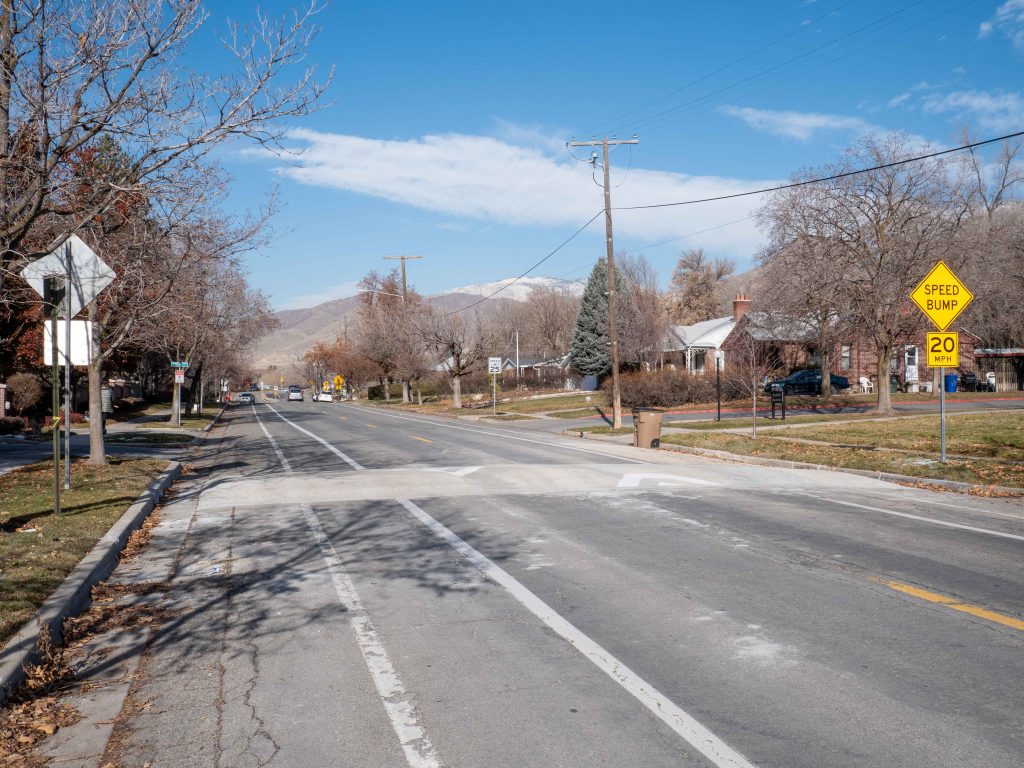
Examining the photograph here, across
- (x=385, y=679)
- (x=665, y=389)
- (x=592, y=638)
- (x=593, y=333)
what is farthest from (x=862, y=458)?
(x=593, y=333)

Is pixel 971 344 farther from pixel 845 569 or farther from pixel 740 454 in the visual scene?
pixel 845 569

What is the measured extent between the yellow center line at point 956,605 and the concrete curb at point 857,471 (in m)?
7.10

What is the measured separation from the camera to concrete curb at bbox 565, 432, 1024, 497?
44.3 ft

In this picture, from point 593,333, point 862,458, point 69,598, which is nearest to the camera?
point 69,598

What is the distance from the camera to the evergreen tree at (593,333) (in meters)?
64.2

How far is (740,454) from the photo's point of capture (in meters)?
20.3

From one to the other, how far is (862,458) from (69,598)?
15.5 m

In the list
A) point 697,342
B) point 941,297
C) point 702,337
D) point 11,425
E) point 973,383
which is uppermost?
point 702,337

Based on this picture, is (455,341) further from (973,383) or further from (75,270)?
(75,270)

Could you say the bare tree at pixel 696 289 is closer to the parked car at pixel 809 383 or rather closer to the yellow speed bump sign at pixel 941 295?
the parked car at pixel 809 383

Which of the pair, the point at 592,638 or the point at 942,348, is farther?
the point at 942,348

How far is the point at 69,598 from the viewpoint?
6734 millimetres

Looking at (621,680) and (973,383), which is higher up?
(973,383)

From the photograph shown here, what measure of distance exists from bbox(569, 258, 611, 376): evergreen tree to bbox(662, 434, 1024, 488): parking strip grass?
38.9m
